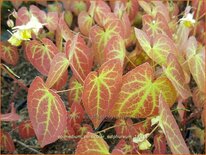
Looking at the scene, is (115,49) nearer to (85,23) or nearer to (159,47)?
(159,47)

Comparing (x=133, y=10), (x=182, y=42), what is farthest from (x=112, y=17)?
(x=133, y=10)

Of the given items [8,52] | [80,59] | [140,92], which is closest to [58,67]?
[80,59]

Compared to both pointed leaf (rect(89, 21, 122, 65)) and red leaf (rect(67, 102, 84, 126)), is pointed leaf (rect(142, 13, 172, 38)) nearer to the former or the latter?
pointed leaf (rect(89, 21, 122, 65))

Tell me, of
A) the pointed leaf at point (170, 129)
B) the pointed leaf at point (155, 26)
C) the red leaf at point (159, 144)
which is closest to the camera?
the pointed leaf at point (170, 129)

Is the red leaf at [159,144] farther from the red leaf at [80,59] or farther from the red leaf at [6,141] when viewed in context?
the red leaf at [6,141]

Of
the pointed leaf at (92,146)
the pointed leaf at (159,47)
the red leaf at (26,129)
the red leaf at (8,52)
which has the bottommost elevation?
the red leaf at (26,129)

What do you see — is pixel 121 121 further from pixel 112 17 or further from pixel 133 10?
pixel 133 10

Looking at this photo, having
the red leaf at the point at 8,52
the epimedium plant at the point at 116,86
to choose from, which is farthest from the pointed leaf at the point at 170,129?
the red leaf at the point at 8,52

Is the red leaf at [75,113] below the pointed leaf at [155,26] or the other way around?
below
